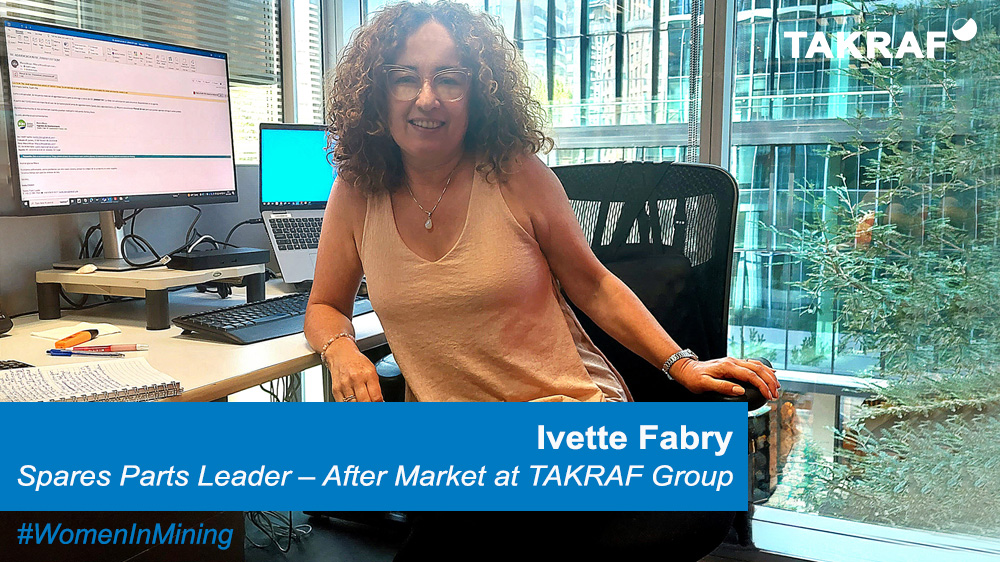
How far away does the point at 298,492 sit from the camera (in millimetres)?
1170

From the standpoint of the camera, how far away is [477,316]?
4.15 feet

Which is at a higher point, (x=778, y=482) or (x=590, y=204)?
(x=590, y=204)

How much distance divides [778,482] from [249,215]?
166 cm

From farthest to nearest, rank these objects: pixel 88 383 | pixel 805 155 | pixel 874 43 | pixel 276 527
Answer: pixel 276 527 < pixel 805 155 < pixel 874 43 < pixel 88 383

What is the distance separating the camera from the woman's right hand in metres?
1.19

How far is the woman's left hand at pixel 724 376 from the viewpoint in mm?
1170

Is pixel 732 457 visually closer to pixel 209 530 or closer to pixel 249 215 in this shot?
pixel 209 530

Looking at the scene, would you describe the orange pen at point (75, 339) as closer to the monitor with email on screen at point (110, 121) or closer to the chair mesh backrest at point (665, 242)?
the monitor with email on screen at point (110, 121)

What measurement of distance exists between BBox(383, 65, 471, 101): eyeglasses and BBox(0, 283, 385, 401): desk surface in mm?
435

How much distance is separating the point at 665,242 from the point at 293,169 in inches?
40.7

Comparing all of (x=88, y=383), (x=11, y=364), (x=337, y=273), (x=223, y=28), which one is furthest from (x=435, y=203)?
(x=223, y=28)

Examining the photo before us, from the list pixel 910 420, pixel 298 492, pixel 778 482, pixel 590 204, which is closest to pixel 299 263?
pixel 590 204

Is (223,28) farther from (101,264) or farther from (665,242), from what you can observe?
(665,242)

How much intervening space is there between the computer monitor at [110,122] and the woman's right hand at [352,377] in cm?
72
